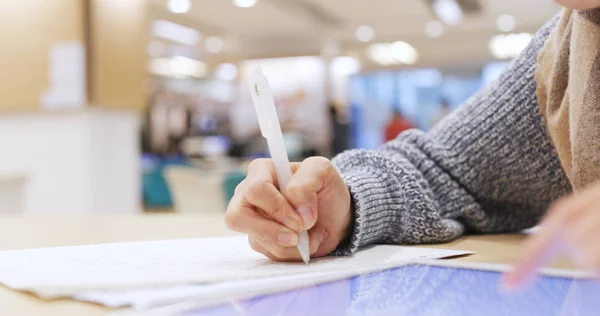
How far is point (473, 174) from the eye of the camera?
81 cm

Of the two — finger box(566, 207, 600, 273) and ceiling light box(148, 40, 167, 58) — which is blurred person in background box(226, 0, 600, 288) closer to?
finger box(566, 207, 600, 273)

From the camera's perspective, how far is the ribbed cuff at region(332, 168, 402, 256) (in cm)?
62

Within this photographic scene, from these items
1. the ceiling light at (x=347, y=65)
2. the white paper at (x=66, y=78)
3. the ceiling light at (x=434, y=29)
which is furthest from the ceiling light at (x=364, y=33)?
the white paper at (x=66, y=78)

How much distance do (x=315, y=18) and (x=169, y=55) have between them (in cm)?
307

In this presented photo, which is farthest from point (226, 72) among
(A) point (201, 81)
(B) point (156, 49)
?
(B) point (156, 49)

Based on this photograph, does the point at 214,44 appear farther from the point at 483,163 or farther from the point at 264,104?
the point at 264,104

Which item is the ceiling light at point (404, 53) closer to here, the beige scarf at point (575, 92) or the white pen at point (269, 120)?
the beige scarf at point (575, 92)

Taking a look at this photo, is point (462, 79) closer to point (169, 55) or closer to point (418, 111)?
point (418, 111)

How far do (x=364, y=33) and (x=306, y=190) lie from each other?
917cm

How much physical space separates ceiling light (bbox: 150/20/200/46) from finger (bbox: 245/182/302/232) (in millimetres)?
7959

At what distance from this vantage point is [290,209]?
532 millimetres

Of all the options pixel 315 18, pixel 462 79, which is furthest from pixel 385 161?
pixel 462 79

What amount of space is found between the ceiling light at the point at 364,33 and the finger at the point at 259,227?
28.5ft

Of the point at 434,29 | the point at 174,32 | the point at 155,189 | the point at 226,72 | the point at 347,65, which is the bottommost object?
the point at 155,189
